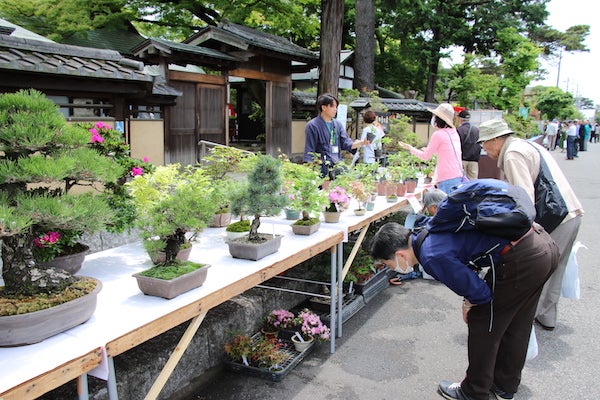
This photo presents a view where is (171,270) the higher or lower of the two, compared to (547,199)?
lower

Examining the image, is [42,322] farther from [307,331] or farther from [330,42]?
[330,42]

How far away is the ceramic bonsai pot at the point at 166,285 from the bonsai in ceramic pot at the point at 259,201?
59cm

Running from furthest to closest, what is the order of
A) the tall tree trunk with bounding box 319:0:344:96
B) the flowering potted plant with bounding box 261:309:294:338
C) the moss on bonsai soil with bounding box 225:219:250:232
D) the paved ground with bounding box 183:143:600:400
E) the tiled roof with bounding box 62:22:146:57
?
the tiled roof with bounding box 62:22:146:57 < the tall tree trunk with bounding box 319:0:344:96 < the flowering potted plant with bounding box 261:309:294:338 < the moss on bonsai soil with bounding box 225:219:250:232 < the paved ground with bounding box 183:143:600:400

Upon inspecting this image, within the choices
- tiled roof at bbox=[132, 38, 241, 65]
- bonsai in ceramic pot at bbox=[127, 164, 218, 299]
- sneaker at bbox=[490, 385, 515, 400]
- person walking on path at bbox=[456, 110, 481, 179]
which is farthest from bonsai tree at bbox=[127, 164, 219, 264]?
tiled roof at bbox=[132, 38, 241, 65]

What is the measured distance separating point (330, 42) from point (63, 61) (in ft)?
23.6

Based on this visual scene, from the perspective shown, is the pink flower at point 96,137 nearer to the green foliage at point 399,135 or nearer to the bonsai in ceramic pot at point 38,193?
the bonsai in ceramic pot at point 38,193

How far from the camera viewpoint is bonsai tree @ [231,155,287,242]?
2.90 m

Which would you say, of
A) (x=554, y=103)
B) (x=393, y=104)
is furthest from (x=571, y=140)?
(x=554, y=103)

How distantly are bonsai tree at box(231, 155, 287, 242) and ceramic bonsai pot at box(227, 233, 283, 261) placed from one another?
0.20 ft

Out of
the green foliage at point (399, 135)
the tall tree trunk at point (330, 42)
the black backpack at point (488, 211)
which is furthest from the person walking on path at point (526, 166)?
the green foliage at point (399, 135)

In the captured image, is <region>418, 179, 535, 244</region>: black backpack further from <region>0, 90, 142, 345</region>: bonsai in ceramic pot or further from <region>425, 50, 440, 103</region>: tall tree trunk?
<region>425, 50, 440, 103</region>: tall tree trunk

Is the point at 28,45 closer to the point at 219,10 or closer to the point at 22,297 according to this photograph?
the point at 22,297

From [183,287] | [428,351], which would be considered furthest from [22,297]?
[428,351]

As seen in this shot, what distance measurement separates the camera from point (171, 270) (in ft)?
7.40
